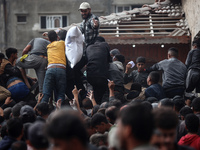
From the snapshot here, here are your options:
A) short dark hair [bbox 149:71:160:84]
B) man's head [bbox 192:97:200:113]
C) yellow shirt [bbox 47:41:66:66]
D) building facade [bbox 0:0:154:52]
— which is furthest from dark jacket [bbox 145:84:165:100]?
building facade [bbox 0:0:154:52]

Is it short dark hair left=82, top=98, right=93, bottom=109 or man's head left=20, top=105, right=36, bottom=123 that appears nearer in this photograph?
man's head left=20, top=105, right=36, bottom=123

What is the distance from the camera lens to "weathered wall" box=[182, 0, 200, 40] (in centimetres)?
1170

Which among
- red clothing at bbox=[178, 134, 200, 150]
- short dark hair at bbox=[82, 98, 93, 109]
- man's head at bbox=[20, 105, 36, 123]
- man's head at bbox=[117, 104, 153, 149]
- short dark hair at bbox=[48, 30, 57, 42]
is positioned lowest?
short dark hair at bbox=[82, 98, 93, 109]

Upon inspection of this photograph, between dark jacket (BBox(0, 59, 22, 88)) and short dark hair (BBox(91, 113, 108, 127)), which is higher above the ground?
dark jacket (BBox(0, 59, 22, 88))

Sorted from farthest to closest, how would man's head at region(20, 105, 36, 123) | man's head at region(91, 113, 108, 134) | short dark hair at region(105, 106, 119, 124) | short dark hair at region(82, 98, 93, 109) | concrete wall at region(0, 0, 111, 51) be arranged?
concrete wall at region(0, 0, 111, 51) < short dark hair at region(82, 98, 93, 109) < short dark hair at region(105, 106, 119, 124) < man's head at region(20, 105, 36, 123) < man's head at region(91, 113, 108, 134)

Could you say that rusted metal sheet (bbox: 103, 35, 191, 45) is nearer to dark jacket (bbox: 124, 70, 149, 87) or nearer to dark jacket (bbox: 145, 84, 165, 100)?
dark jacket (bbox: 124, 70, 149, 87)

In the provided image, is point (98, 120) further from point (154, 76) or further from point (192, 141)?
point (154, 76)

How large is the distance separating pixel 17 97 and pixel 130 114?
6090 millimetres

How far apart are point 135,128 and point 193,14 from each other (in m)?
9.71

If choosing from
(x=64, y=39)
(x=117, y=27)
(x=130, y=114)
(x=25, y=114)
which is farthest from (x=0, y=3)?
(x=130, y=114)

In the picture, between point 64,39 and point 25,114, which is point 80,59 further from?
point 25,114

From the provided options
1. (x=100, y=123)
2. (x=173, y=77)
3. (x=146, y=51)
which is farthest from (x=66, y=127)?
(x=146, y=51)

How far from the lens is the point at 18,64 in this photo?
9266mm

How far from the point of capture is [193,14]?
40.6 feet
